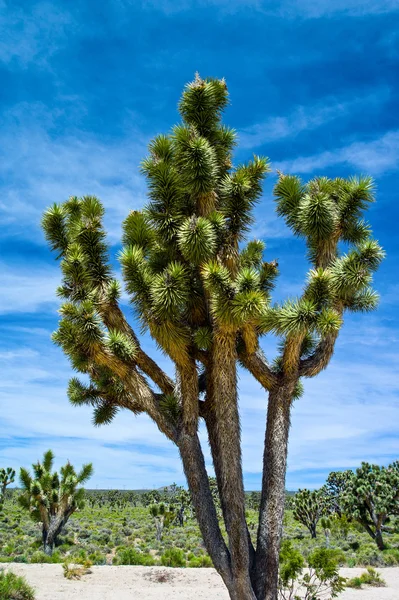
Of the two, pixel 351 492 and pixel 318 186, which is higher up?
pixel 318 186

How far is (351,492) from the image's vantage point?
26.9 meters

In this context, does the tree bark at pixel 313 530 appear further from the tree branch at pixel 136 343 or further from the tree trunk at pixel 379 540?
the tree branch at pixel 136 343

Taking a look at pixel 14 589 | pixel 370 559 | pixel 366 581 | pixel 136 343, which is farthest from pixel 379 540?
pixel 136 343

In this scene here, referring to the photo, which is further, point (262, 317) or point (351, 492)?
point (351, 492)

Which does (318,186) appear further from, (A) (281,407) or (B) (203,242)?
(A) (281,407)

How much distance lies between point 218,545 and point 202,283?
4192mm

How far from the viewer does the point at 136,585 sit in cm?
1459

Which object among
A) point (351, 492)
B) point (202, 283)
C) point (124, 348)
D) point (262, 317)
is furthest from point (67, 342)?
point (351, 492)

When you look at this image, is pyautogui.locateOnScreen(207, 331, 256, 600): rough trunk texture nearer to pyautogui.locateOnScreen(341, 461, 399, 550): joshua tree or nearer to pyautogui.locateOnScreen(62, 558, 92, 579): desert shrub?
pyautogui.locateOnScreen(62, 558, 92, 579): desert shrub

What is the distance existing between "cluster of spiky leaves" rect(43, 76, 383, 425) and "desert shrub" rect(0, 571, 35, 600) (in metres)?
4.99

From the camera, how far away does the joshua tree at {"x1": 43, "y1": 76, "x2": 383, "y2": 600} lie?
8367 mm

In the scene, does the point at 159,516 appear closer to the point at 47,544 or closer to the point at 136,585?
the point at 47,544

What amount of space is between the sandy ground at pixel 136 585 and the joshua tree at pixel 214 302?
611cm

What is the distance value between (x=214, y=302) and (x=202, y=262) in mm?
825
